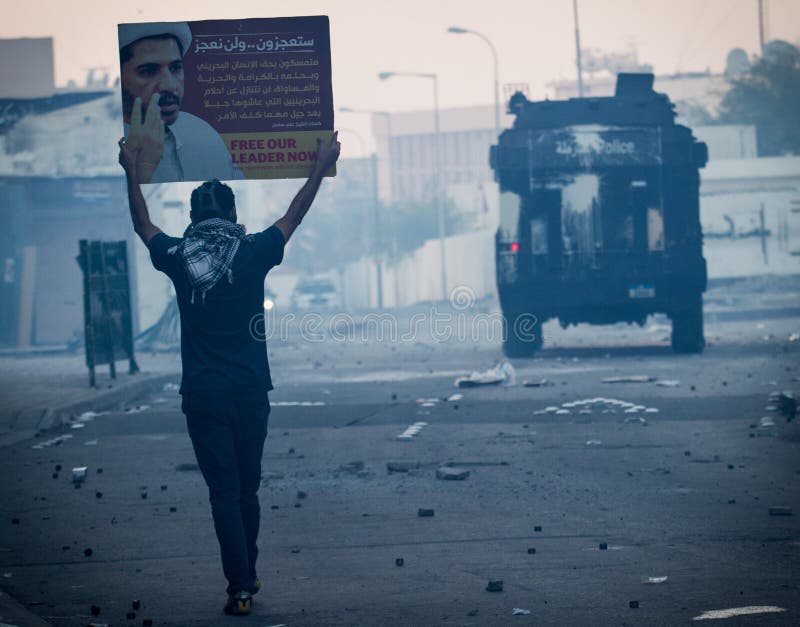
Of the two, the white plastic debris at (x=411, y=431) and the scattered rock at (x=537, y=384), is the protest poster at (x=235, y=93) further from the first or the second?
the scattered rock at (x=537, y=384)

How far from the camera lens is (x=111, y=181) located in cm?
4031

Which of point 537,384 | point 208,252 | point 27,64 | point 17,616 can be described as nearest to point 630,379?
point 537,384

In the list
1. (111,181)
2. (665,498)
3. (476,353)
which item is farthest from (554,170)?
(111,181)

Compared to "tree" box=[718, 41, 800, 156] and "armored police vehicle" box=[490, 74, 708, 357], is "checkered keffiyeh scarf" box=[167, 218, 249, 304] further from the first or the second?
"tree" box=[718, 41, 800, 156]

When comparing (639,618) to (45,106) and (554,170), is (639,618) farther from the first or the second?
(45,106)

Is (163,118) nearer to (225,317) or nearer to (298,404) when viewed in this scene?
(225,317)

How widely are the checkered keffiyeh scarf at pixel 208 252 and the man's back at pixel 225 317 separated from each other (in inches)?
0.7

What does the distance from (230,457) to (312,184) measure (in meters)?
1.24

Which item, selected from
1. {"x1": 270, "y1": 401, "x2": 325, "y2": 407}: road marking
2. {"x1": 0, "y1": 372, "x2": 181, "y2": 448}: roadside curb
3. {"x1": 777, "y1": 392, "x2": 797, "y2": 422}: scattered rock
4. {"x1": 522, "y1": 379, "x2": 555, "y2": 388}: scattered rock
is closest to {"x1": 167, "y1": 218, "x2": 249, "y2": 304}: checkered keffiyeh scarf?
{"x1": 0, "y1": 372, "x2": 181, "y2": 448}: roadside curb

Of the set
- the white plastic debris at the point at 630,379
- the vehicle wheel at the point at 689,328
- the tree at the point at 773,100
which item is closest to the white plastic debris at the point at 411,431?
the white plastic debris at the point at 630,379

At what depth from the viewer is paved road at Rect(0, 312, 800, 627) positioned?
6.08 m

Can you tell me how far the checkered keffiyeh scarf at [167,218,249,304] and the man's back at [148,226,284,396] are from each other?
0.06 ft

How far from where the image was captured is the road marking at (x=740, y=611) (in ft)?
18.2

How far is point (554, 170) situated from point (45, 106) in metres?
23.2
